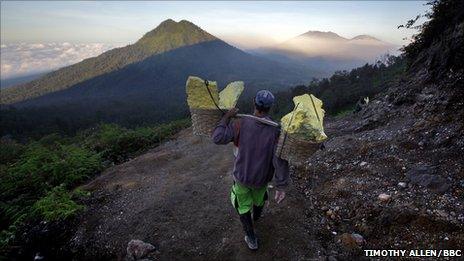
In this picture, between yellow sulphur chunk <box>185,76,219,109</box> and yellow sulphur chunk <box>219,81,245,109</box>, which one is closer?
yellow sulphur chunk <box>185,76,219,109</box>

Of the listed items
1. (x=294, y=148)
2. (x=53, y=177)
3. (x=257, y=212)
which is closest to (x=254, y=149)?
(x=294, y=148)

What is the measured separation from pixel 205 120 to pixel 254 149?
675 millimetres

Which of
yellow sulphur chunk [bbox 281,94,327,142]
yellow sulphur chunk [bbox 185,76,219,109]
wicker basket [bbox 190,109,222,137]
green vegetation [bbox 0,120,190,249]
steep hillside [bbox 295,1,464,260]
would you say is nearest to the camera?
yellow sulphur chunk [bbox 281,94,327,142]

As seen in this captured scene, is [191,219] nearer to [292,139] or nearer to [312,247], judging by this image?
[312,247]

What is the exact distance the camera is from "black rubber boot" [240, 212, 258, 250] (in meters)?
4.75

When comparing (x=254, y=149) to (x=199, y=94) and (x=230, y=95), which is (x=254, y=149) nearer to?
(x=230, y=95)

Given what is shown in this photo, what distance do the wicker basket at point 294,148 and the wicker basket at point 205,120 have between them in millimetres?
789

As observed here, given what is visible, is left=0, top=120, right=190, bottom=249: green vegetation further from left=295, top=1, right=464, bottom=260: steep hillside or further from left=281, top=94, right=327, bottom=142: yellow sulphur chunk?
left=295, top=1, right=464, bottom=260: steep hillside

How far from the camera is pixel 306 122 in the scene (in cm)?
381

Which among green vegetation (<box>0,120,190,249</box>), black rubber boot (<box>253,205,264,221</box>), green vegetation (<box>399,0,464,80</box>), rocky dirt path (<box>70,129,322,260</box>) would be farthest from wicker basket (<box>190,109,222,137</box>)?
green vegetation (<box>399,0,464,80</box>)

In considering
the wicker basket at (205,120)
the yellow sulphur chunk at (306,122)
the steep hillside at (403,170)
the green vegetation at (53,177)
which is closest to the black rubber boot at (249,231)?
the steep hillside at (403,170)

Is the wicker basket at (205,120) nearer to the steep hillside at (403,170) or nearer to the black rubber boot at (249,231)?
the black rubber boot at (249,231)

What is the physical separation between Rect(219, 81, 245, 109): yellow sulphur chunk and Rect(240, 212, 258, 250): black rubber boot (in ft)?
4.79

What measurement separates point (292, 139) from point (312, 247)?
2.03 m
